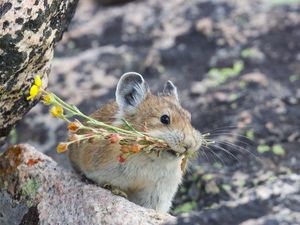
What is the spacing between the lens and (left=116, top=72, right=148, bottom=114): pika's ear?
734 centimetres

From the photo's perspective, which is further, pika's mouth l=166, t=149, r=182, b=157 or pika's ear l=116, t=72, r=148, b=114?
pika's ear l=116, t=72, r=148, b=114

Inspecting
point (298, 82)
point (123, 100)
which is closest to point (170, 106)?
point (123, 100)

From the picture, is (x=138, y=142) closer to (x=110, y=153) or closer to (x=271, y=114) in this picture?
(x=110, y=153)

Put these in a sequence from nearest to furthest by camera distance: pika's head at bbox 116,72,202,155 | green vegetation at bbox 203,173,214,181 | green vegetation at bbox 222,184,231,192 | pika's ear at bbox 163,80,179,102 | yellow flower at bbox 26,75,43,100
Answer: yellow flower at bbox 26,75,43,100, pika's head at bbox 116,72,202,155, pika's ear at bbox 163,80,179,102, green vegetation at bbox 222,184,231,192, green vegetation at bbox 203,173,214,181

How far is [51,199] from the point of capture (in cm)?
650

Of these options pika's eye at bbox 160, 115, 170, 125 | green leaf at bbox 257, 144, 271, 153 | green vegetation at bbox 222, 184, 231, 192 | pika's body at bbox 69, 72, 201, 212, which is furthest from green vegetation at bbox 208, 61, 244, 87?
pika's eye at bbox 160, 115, 170, 125

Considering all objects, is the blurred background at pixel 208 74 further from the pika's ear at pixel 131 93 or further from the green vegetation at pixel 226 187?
the pika's ear at pixel 131 93

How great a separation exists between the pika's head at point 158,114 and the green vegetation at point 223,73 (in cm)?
272

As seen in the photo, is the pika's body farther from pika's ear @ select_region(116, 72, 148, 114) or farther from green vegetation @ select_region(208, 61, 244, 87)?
green vegetation @ select_region(208, 61, 244, 87)

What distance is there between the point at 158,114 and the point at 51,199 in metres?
1.43

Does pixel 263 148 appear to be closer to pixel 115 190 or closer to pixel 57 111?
pixel 115 190

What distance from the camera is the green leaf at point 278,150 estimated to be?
8.73 metres

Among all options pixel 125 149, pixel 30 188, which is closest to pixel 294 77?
pixel 125 149

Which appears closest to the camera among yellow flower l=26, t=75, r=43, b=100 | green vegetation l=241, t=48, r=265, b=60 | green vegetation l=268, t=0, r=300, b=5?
yellow flower l=26, t=75, r=43, b=100
